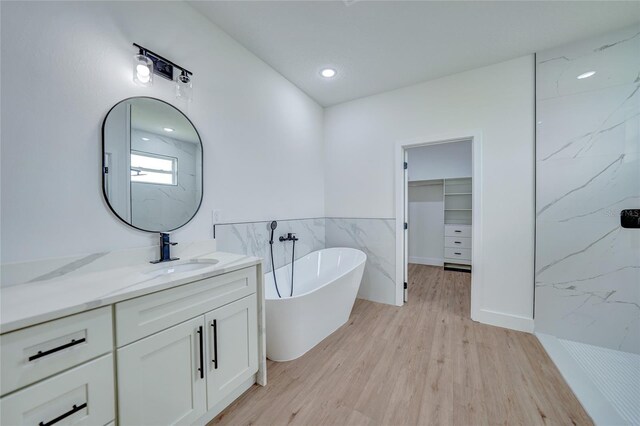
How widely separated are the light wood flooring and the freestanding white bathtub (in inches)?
4.0

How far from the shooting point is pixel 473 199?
2541 millimetres

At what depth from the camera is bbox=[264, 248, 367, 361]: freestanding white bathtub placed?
5.86 ft

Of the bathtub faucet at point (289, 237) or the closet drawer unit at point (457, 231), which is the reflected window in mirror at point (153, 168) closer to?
the bathtub faucet at point (289, 237)

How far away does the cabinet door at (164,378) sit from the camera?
3.20 feet

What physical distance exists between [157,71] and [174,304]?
1.52 m

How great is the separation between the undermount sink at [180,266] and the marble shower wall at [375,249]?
203cm

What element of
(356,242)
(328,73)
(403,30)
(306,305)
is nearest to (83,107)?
(306,305)

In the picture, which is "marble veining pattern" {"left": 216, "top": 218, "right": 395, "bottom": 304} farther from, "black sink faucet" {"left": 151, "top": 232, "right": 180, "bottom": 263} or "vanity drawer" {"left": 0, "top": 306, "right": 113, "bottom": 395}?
"vanity drawer" {"left": 0, "top": 306, "right": 113, "bottom": 395}

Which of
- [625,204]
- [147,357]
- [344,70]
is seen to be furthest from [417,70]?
[147,357]

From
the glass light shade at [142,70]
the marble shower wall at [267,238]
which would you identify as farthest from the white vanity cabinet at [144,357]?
the glass light shade at [142,70]

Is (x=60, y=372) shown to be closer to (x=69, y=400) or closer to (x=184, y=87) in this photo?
(x=69, y=400)

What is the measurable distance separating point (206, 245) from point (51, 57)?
1.31 meters

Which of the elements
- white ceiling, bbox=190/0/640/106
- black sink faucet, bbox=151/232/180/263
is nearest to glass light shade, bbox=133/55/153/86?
white ceiling, bbox=190/0/640/106

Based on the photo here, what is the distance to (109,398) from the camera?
92cm
